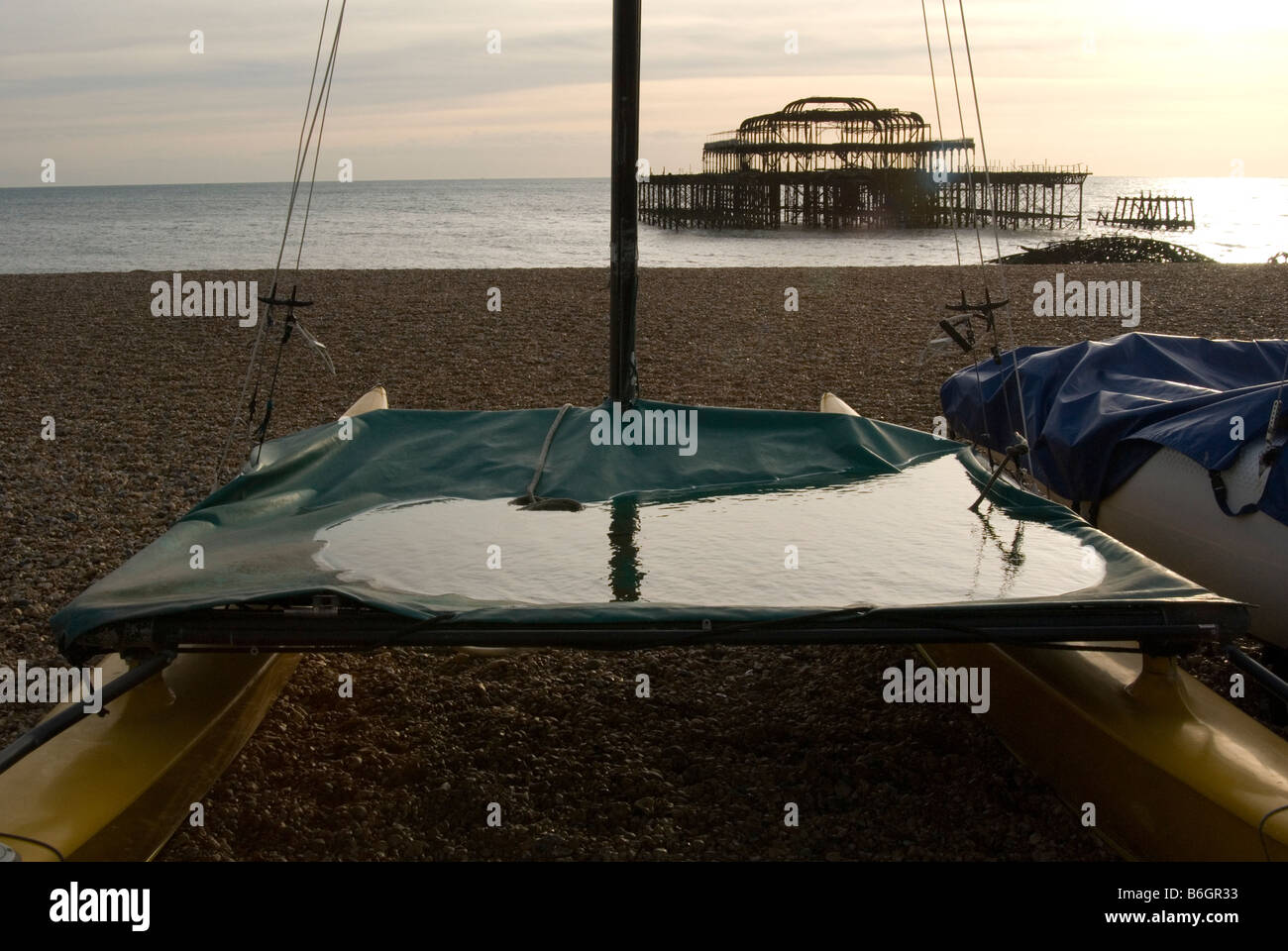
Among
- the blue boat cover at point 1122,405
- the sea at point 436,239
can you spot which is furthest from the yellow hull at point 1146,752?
the sea at point 436,239

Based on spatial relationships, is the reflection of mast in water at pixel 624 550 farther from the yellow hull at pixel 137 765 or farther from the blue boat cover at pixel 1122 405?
the blue boat cover at pixel 1122 405

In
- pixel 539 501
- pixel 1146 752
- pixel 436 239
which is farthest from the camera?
pixel 436 239

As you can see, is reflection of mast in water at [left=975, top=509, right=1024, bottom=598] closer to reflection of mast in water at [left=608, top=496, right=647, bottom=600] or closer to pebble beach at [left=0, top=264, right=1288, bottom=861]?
pebble beach at [left=0, top=264, right=1288, bottom=861]

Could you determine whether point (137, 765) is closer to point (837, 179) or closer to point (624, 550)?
point (624, 550)

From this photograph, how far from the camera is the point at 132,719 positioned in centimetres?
308

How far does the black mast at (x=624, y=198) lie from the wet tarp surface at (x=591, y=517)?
31 cm

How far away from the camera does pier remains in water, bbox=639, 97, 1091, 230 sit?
43.5 meters

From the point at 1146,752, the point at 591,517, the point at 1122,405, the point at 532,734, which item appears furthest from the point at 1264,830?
the point at 1122,405

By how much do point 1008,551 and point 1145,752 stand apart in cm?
81

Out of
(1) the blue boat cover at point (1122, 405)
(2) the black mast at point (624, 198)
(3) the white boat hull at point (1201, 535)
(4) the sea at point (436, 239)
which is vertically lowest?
(3) the white boat hull at point (1201, 535)

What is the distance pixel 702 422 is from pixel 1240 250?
141ft

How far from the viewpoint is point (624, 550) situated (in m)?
3.53

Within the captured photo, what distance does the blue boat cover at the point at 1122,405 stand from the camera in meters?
3.93
